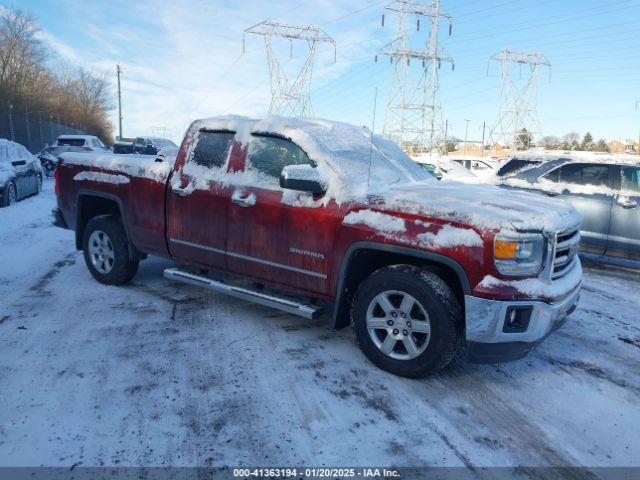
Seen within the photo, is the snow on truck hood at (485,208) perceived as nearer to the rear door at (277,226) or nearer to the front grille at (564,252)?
the front grille at (564,252)

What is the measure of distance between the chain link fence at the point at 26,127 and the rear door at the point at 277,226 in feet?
102

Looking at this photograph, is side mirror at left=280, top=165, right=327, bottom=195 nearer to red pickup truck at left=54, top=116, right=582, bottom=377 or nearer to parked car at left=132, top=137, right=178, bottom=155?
red pickup truck at left=54, top=116, right=582, bottom=377

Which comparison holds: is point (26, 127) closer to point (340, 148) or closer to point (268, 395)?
point (340, 148)

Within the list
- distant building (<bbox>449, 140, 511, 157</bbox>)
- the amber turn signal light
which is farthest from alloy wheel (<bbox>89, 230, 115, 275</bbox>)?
distant building (<bbox>449, 140, 511, 157</bbox>)

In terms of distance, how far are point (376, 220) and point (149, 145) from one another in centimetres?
2666

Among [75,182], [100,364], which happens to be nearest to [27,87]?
[75,182]

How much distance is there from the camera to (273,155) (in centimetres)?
425

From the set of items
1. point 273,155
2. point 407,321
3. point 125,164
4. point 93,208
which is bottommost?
point 407,321

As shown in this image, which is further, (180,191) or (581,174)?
(581,174)

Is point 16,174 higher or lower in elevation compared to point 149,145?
lower

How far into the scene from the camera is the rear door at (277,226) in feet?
12.5

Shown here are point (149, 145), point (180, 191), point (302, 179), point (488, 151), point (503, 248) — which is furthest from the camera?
point (488, 151)

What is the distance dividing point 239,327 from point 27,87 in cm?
4980

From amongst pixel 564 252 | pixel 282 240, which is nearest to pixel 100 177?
pixel 282 240
